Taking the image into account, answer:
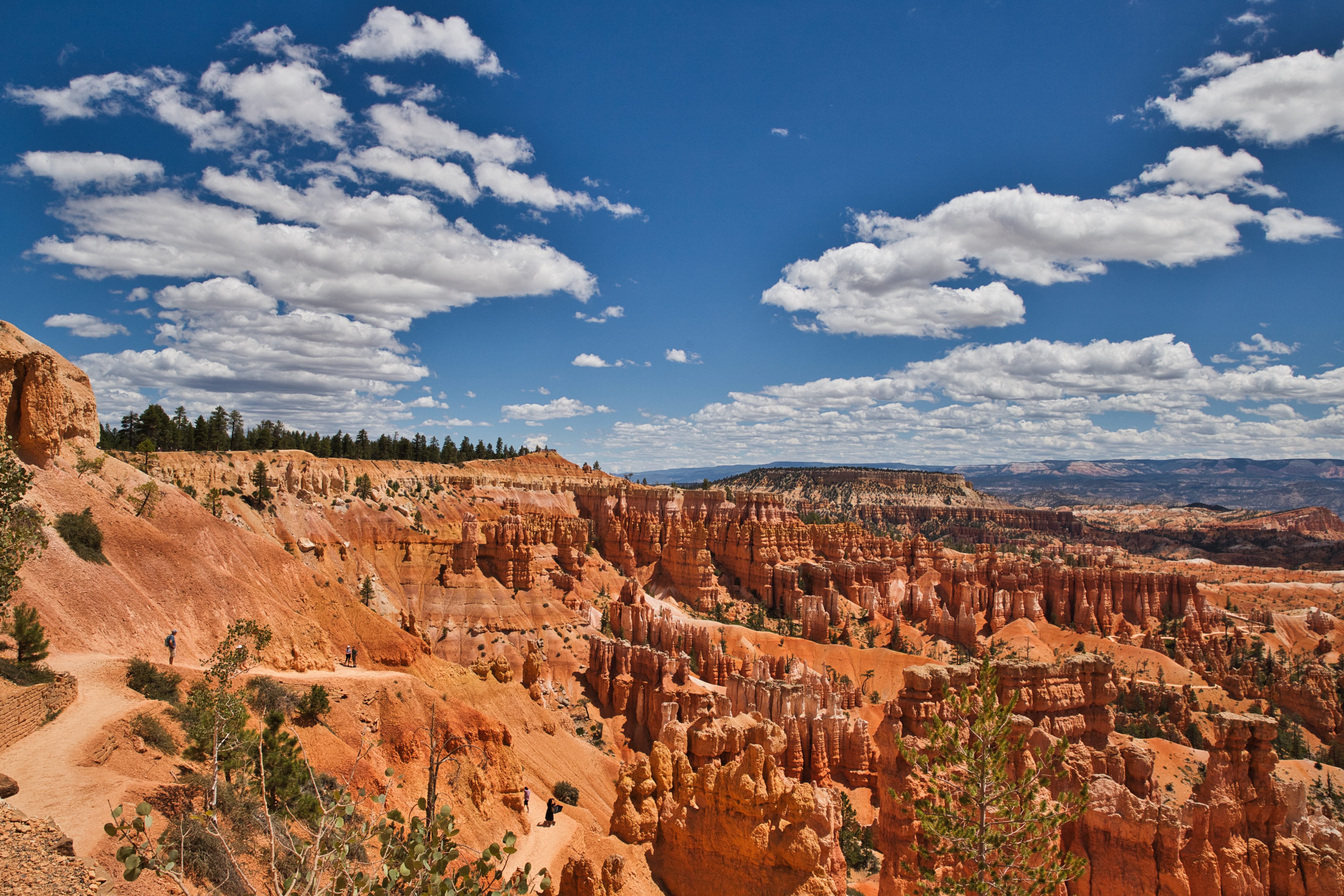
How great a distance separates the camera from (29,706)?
669 inches

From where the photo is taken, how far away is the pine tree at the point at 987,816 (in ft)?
49.4

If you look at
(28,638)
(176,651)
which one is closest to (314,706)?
(176,651)

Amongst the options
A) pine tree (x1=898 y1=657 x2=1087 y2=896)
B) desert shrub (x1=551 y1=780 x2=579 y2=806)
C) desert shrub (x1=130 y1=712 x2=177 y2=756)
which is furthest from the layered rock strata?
desert shrub (x1=130 y1=712 x2=177 y2=756)

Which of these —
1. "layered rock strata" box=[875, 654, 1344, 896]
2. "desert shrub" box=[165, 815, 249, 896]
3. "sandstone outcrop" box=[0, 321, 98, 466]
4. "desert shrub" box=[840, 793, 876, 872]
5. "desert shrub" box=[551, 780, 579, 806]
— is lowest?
"desert shrub" box=[840, 793, 876, 872]

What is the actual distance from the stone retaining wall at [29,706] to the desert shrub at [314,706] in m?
6.76

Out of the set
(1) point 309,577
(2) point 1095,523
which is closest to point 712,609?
(1) point 309,577

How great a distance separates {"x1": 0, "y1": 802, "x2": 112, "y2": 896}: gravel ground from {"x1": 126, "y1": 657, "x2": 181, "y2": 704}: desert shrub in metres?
11.2

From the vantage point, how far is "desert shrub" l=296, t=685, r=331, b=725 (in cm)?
2425

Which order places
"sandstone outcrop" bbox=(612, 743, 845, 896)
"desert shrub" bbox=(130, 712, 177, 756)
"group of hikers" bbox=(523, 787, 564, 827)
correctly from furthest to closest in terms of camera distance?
"group of hikers" bbox=(523, 787, 564, 827) → "sandstone outcrop" bbox=(612, 743, 845, 896) → "desert shrub" bbox=(130, 712, 177, 756)

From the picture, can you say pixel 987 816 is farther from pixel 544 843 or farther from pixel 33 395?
pixel 33 395

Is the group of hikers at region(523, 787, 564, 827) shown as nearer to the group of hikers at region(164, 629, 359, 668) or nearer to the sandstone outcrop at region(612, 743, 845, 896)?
the sandstone outcrop at region(612, 743, 845, 896)

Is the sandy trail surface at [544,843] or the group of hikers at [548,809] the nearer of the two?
the sandy trail surface at [544,843]

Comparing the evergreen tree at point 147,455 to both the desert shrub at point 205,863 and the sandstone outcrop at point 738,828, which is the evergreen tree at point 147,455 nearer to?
the desert shrub at point 205,863

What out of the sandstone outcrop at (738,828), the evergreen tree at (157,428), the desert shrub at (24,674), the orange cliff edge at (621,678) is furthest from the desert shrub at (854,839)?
the evergreen tree at (157,428)
